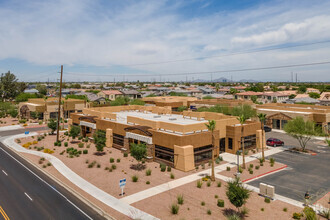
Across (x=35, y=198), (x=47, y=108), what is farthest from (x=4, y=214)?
(x=47, y=108)

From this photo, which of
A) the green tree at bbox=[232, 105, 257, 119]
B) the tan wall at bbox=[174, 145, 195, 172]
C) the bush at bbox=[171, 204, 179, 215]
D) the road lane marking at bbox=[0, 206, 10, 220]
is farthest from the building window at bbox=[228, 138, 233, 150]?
the road lane marking at bbox=[0, 206, 10, 220]

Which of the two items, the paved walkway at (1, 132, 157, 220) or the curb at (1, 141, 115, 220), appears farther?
the curb at (1, 141, 115, 220)

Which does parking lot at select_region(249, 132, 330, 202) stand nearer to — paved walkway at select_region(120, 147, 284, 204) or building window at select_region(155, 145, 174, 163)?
paved walkway at select_region(120, 147, 284, 204)

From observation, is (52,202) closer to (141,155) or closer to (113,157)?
(141,155)

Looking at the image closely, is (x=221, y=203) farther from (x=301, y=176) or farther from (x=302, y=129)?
(x=302, y=129)

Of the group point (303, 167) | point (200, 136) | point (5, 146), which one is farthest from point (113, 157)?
point (303, 167)

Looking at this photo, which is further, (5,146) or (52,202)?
(5,146)

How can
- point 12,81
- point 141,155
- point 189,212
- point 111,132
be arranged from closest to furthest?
point 189,212
point 141,155
point 111,132
point 12,81

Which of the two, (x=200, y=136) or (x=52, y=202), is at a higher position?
(x=200, y=136)
